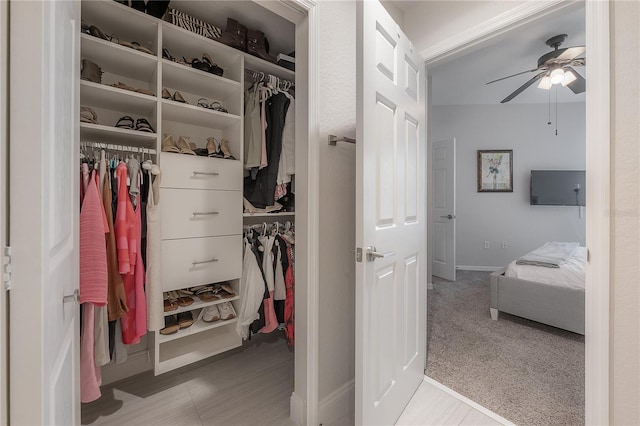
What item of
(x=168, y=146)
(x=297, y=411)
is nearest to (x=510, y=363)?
A: (x=297, y=411)

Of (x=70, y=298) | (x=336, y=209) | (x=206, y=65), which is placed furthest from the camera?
(x=206, y=65)

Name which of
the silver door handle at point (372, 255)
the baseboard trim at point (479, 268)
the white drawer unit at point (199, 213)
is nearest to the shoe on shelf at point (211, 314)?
the white drawer unit at point (199, 213)

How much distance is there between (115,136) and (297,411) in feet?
6.14

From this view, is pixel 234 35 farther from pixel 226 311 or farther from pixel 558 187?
pixel 558 187

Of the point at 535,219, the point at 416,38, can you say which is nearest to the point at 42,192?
the point at 416,38

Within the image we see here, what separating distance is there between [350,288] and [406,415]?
2.37 ft

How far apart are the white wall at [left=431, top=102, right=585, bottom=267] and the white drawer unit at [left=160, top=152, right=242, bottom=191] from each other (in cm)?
437

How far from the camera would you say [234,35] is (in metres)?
1.94

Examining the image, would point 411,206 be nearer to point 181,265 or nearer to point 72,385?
point 181,265

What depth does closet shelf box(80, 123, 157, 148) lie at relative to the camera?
5.02ft

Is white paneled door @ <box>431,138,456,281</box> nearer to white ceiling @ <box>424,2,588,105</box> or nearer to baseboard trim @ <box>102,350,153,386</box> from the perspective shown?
white ceiling @ <box>424,2,588,105</box>

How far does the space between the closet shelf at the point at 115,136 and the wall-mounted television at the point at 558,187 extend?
557 centimetres

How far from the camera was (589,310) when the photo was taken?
1107 millimetres

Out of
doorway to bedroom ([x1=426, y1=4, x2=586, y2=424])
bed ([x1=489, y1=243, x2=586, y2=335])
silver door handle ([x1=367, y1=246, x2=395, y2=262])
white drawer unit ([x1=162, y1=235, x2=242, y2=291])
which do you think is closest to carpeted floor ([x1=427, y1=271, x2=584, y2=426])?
doorway to bedroom ([x1=426, y1=4, x2=586, y2=424])
